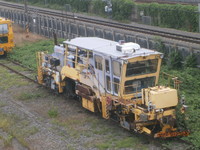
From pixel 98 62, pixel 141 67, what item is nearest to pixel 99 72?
pixel 98 62

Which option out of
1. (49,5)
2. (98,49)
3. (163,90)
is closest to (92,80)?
(98,49)

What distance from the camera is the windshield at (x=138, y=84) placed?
13992 millimetres

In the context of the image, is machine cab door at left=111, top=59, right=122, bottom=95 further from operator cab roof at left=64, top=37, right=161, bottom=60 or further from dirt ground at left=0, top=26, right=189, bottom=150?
dirt ground at left=0, top=26, right=189, bottom=150

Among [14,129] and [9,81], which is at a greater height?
[14,129]

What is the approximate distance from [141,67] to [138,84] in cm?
63

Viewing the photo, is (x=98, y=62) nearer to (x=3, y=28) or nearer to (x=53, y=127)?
(x=53, y=127)

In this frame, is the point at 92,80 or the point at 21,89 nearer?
the point at 92,80

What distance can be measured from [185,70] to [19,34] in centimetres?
2116

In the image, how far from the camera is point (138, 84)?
1420 cm

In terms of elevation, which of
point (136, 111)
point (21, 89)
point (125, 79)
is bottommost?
point (21, 89)

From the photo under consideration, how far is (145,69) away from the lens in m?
14.1

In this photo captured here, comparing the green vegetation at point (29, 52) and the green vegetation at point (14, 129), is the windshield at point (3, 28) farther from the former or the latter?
the green vegetation at point (14, 129)

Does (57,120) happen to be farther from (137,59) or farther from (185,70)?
(185,70)

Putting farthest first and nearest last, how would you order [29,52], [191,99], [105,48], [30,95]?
1. [29,52]
2. [30,95]
3. [191,99]
4. [105,48]
